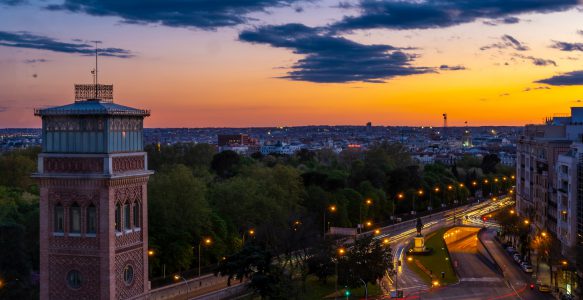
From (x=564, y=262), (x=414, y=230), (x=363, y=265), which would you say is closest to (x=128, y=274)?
(x=363, y=265)

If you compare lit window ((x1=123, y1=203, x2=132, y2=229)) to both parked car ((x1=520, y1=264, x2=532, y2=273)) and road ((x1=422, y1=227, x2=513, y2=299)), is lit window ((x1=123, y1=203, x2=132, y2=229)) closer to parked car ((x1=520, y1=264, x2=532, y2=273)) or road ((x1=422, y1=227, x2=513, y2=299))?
road ((x1=422, y1=227, x2=513, y2=299))

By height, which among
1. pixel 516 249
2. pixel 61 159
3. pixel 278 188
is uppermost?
pixel 61 159

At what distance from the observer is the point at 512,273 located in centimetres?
7081

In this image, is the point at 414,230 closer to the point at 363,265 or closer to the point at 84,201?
the point at 363,265

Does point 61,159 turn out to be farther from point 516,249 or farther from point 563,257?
point 516,249

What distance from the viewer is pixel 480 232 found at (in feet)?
318

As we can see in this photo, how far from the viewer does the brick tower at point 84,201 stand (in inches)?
1272

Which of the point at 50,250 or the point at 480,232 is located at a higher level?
the point at 50,250

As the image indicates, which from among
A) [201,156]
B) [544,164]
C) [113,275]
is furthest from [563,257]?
[201,156]

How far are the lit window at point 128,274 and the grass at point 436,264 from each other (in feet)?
123

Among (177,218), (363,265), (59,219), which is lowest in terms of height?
(363,265)

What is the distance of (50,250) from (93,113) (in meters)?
6.06

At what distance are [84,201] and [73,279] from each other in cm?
331

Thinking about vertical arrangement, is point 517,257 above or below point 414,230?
above
